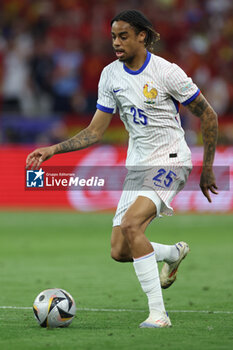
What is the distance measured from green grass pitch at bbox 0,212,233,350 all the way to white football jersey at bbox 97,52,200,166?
1.34 m

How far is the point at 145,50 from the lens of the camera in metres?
6.12

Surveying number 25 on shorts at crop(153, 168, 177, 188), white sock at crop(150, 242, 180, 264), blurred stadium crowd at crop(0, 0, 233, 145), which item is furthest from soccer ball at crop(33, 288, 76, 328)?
blurred stadium crowd at crop(0, 0, 233, 145)

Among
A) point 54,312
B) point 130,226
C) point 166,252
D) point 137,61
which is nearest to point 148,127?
point 137,61

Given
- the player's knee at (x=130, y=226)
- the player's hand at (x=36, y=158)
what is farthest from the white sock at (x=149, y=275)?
the player's hand at (x=36, y=158)

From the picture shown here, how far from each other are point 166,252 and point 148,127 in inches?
47.4

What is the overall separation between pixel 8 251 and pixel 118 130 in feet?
24.6

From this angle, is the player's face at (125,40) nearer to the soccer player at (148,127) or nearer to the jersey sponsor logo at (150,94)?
the soccer player at (148,127)

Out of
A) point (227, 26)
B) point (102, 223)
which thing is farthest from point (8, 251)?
point (227, 26)

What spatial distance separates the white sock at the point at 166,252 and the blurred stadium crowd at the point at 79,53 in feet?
38.4

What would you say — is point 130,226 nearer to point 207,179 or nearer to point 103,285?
point 207,179

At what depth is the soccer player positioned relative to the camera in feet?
19.1

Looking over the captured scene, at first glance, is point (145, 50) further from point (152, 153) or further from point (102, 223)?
point (102, 223)

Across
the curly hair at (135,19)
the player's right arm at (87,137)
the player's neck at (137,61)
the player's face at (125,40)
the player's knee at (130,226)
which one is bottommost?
the player's knee at (130,226)

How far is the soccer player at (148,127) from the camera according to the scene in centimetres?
583
